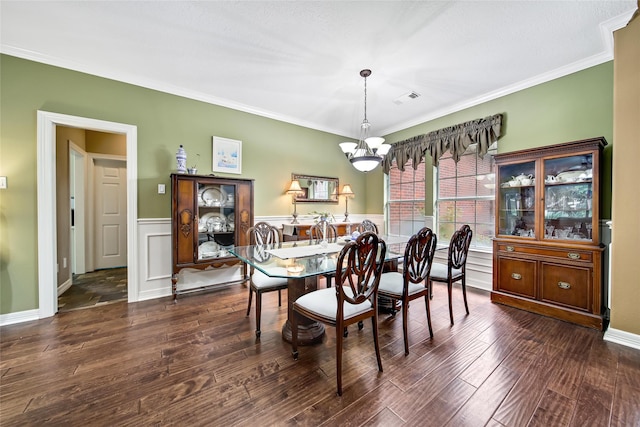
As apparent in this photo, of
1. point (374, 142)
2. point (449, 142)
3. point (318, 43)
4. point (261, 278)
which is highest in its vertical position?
point (318, 43)

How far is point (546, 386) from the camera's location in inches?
61.4

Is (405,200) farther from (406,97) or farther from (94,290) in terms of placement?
(94,290)

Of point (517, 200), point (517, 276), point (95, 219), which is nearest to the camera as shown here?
point (517, 276)

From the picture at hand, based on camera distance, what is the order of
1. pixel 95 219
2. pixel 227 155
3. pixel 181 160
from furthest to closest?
pixel 95 219, pixel 227 155, pixel 181 160

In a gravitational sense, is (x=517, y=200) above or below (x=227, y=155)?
below

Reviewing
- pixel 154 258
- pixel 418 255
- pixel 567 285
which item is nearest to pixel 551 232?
pixel 567 285

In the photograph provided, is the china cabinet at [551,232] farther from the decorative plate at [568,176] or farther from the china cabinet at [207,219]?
the china cabinet at [207,219]

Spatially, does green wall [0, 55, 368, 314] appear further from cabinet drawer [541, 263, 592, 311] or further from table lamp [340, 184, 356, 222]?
cabinet drawer [541, 263, 592, 311]

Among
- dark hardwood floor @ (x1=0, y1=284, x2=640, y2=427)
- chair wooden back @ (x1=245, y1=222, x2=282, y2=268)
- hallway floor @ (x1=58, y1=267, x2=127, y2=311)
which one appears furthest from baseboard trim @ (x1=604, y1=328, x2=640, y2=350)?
hallway floor @ (x1=58, y1=267, x2=127, y2=311)

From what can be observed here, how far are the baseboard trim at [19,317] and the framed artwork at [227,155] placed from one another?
2362 millimetres

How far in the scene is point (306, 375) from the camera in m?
1.68

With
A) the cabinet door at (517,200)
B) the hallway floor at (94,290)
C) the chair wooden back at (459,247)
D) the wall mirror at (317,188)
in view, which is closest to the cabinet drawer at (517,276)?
the cabinet door at (517,200)

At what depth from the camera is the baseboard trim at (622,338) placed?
77.7 inches

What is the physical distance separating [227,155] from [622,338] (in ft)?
14.8
